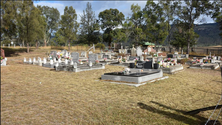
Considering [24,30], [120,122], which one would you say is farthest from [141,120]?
[24,30]

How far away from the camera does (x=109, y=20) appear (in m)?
55.5

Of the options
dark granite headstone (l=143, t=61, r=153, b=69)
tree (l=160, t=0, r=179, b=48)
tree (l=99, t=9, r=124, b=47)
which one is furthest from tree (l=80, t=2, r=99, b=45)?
dark granite headstone (l=143, t=61, r=153, b=69)

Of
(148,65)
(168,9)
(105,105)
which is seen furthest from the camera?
(168,9)

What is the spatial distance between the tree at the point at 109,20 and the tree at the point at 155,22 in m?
11.9

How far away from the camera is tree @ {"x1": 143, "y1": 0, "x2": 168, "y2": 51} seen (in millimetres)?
44375

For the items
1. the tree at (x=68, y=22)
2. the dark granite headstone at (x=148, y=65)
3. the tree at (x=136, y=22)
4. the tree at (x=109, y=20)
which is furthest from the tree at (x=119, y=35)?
the dark granite headstone at (x=148, y=65)

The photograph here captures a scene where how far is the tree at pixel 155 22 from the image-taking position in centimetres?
4438

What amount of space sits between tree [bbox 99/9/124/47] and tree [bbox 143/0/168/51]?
467 inches

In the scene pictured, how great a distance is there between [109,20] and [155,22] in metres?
15.4

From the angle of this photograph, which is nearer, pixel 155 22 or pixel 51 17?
pixel 155 22

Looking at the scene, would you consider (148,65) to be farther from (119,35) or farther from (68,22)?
(119,35)

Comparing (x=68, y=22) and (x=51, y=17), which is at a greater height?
(x=51, y=17)

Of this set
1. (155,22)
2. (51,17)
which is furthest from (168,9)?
(51,17)

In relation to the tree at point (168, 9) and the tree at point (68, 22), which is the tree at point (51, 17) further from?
the tree at point (168, 9)
